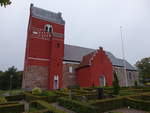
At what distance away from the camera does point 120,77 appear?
108ft

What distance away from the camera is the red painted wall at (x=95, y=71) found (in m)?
24.3

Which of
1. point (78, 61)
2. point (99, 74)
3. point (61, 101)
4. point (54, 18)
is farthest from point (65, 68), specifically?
point (61, 101)

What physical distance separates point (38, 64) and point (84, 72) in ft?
30.3

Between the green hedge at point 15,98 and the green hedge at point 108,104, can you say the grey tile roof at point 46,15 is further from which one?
the green hedge at point 108,104

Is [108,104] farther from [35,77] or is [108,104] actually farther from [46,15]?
[46,15]

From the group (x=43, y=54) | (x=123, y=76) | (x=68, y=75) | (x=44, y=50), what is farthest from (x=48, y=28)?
(x=123, y=76)

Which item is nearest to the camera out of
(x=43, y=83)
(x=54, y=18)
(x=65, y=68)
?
(x=43, y=83)

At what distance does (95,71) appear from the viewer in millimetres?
24938

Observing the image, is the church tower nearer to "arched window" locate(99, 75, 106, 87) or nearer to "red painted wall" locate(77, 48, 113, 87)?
"red painted wall" locate(77, 48, 113, 87)

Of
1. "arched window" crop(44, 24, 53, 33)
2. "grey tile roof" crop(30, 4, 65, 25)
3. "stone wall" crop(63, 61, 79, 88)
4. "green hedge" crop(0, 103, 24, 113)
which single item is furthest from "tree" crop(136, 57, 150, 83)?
"green hedge" crop(0, 103, 24, 113)

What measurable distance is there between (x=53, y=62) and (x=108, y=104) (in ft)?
52.8

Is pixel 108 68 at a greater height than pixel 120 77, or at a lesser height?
greater

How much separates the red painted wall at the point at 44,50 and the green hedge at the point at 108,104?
15.1 m

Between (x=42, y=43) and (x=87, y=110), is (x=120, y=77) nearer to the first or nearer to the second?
(x=42, y=43)
